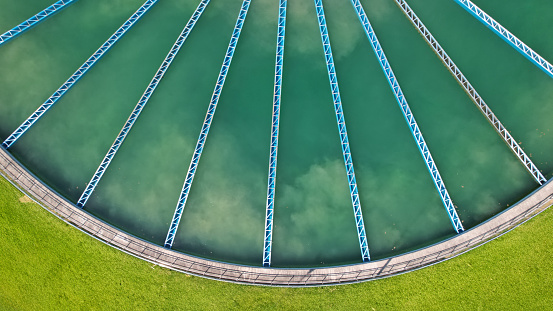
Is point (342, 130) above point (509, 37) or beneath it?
beneath

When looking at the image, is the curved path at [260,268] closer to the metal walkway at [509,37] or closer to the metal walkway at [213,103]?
the metal walkway at [213,103]

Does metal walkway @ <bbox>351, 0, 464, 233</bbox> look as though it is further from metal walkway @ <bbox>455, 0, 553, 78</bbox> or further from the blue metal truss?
metal walkway @ <bbox>455, 0, 553, 78</bbox>

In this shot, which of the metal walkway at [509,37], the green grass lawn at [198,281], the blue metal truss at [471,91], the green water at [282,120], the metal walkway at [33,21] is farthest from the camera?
the green grass lawn at [198,281]

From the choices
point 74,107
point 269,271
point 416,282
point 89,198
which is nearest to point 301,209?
point 269,271

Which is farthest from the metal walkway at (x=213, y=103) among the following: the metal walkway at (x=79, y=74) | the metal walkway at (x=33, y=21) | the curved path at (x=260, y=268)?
the metal walkway at (x=33, y=21)

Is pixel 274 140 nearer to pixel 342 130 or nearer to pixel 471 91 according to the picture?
pixel 342 130

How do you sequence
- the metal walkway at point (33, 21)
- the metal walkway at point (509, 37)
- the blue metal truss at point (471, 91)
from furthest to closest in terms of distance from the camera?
the blue metal truss at point (471, 91) < the metal walkway at point (33, 21) < the metal walkway at point (509, 37)

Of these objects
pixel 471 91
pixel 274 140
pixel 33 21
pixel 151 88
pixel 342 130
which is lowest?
pixel 274 140

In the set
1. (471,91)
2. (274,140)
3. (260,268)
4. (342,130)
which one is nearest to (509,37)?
(471,91)
